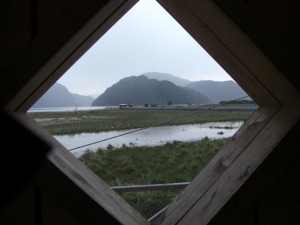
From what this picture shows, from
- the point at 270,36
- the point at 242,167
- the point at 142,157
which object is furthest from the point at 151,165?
the point at 270,36

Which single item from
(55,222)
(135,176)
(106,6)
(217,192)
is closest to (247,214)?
(217,192)

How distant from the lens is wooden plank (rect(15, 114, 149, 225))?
0.54 meters

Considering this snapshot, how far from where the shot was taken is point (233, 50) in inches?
25.1

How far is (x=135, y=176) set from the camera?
22.2ft

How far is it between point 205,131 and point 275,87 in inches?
260

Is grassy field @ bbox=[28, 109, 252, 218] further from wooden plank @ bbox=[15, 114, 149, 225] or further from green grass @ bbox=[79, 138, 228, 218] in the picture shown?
wooden plank @ bbox=[15, 114, 149, 225]

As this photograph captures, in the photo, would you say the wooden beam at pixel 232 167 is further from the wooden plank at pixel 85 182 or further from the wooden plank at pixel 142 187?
the wooden plank at pixel 142 187

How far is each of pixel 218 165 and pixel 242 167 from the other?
0.13 meters

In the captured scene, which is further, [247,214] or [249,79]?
[249,79]

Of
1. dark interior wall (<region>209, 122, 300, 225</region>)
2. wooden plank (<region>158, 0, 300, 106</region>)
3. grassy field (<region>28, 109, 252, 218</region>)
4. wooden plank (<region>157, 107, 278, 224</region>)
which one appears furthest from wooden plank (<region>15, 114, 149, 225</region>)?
grassy field (<region>28, 109, 252, 218</region>)

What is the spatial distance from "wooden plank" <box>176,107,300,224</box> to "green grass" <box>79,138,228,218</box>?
4.41 meters

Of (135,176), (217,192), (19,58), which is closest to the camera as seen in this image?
(19,58)

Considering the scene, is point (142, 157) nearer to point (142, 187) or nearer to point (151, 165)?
point (151, 165)

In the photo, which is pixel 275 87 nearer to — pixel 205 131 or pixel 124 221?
pixel 124 221
